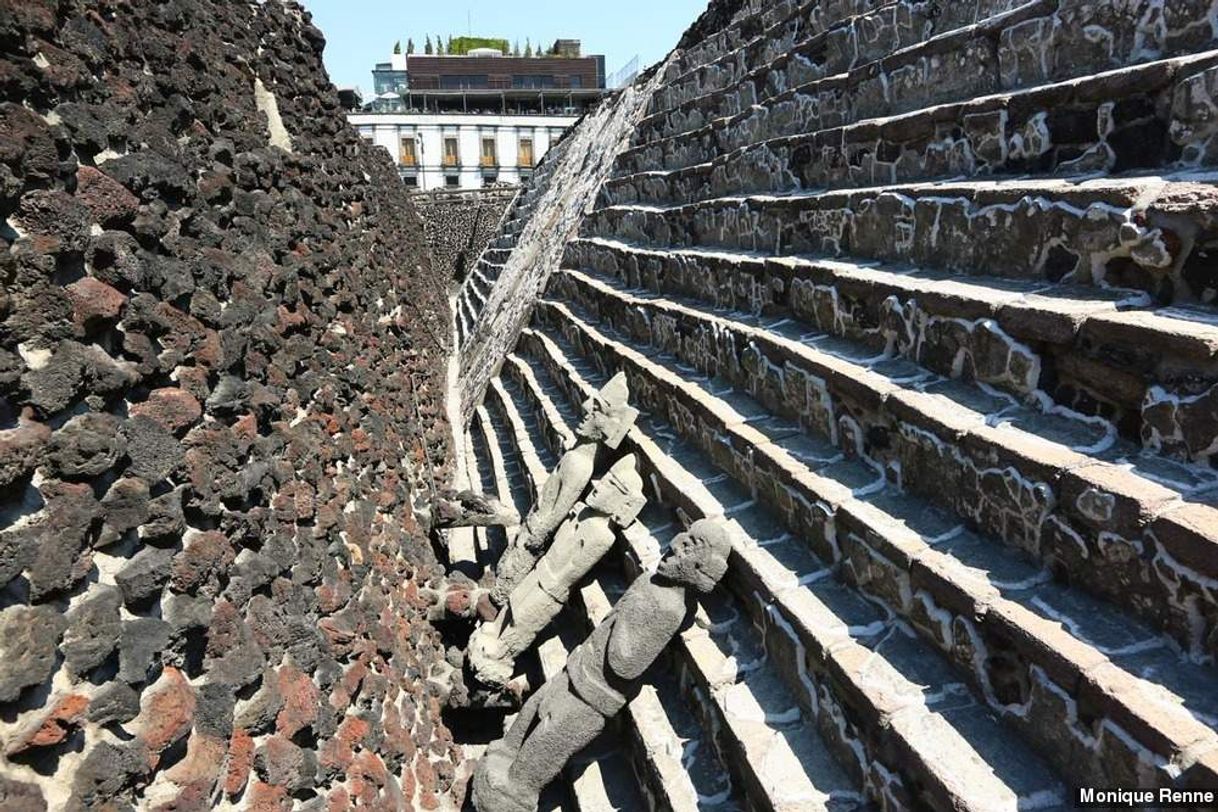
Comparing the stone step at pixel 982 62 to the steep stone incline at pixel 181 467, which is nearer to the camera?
the steep stone incline at pixel 181 467

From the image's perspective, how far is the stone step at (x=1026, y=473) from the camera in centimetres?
165

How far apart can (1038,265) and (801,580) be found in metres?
1.25

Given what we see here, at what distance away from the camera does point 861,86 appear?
4023mm

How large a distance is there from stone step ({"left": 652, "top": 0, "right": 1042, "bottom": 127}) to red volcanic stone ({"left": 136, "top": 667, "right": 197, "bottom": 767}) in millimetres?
3698

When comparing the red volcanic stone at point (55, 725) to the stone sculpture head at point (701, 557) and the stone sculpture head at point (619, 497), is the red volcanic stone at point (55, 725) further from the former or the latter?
the stone sculpture head at point (619, 497)

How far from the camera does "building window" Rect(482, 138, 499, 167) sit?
30281 mm

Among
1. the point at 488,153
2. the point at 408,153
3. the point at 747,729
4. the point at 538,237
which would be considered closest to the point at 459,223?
the point at 538,237

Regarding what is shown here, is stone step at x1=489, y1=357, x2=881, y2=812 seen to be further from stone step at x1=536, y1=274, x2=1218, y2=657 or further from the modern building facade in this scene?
the modern building facade

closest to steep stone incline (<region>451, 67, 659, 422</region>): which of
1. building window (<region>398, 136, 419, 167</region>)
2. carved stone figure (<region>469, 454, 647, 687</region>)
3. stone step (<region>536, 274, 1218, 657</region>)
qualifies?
carved stone figure (<region>469, 454, 647, 687</region>)

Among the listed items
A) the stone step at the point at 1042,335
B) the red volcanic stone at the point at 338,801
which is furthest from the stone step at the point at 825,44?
the red volcanic stone at the point at 338,801

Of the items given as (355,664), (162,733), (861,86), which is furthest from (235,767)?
(861,86)

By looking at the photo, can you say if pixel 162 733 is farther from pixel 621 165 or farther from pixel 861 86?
pixel 621 165

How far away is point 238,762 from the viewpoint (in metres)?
2.55

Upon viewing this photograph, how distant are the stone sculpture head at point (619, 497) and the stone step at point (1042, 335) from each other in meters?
1.10
